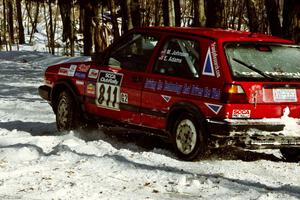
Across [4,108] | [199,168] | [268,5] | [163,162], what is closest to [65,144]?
[163,162]

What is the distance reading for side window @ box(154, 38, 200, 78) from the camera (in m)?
7.17

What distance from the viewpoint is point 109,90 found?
8.19 meters

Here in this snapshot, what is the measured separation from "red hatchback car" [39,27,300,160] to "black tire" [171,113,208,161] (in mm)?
11

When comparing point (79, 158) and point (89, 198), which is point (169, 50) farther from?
point (89, 198)

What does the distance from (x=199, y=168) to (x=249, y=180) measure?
0.72 meters

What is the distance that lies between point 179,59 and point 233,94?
39.3 inches

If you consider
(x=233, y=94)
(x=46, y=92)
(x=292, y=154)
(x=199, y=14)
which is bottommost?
(x=292, y=154)

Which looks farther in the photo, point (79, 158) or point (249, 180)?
point (79, 158)

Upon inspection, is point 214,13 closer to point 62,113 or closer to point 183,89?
point 62,113

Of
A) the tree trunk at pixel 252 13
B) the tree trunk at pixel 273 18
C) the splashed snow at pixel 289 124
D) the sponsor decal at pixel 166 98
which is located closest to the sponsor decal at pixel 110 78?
the sponsor decal at pixel 166 98

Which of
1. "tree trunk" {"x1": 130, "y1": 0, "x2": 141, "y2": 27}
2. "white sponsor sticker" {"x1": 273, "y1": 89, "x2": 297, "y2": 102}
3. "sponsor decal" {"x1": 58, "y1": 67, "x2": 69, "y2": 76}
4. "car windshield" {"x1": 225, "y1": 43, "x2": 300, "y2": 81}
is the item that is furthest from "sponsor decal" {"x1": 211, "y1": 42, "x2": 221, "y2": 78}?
"tree trunk" {"x1": 130, "y1": 0, "x2": 141, "y2": 27}

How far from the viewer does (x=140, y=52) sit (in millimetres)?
7969

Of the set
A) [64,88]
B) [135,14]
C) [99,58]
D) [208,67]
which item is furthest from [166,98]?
[135,14]

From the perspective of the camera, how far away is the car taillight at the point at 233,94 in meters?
6.66
